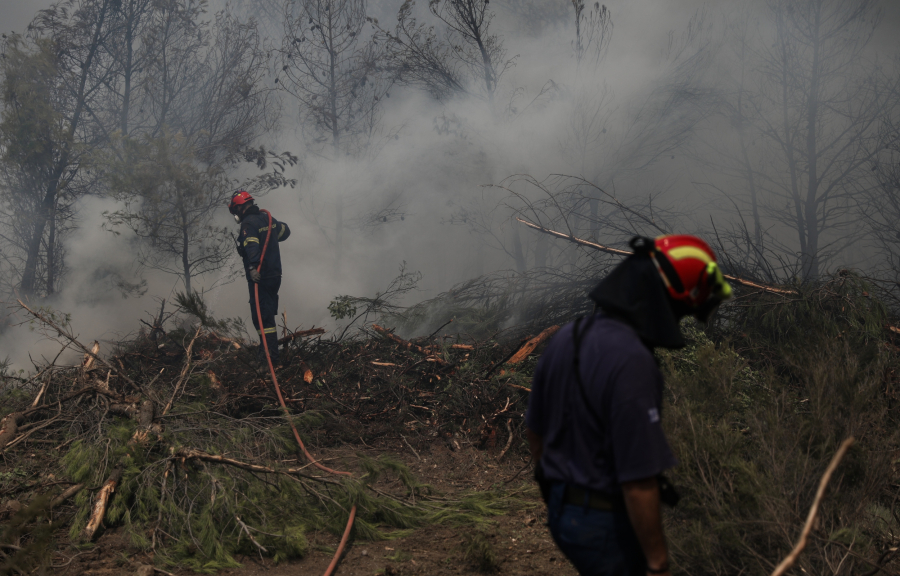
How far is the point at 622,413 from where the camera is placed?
1361mm

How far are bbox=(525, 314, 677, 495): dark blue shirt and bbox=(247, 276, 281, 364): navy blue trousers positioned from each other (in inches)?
210

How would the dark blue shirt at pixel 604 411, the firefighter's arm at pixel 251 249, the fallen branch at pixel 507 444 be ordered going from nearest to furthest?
the dark blue shirt at pixel 604 411 < the fallen branch at pixel 507 444 < the firefighter's arm at pixel 251 249

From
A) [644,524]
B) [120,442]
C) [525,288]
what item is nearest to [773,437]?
[644,524]

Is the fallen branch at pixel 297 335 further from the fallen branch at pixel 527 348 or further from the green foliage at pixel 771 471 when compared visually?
the green foliage at pixel 771 471

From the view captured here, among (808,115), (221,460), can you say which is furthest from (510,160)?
(221,460)

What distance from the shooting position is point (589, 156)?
41.2ft

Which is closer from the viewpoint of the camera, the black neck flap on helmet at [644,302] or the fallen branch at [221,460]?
the black neck flap on helmet at [644,302]

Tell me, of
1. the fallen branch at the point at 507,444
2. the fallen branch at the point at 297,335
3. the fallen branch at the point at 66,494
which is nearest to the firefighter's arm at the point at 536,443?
the fallen branch at the point at 66,494

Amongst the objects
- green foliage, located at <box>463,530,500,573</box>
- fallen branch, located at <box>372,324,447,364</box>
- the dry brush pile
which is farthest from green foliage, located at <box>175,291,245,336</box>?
green foliage, located at <box>463,530,500,573</box>

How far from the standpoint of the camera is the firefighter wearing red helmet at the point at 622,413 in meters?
1.36

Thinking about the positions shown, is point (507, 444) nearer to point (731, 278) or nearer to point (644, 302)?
point (731, 278)

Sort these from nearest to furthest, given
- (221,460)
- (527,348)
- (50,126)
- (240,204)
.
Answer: (221,460) < (527,348) < (240,204) < (50,126)

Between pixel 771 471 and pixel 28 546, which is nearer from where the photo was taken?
pixel 28 546

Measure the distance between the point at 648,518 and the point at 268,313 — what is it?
20.1 feet
